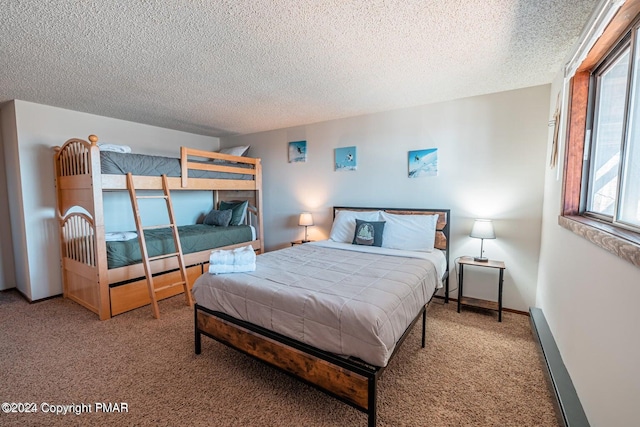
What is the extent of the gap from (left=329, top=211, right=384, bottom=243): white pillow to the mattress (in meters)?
0.87

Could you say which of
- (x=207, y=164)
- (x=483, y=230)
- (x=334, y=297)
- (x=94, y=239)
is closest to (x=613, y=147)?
(x=483, y=230)

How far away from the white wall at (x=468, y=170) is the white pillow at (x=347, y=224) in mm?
365

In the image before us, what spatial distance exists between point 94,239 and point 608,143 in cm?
432

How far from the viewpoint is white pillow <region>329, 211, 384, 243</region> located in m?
3.44

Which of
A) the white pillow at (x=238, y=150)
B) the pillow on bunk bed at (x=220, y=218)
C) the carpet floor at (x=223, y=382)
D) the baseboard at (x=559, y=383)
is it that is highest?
the white pillow at (x=238, y=150)

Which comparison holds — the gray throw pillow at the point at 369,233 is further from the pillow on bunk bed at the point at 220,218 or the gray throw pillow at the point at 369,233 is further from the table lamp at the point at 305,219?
the pillow on bunk bed at the point at 220,218

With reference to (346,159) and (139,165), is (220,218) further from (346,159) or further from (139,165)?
(346,159)

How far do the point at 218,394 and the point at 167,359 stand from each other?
66cm

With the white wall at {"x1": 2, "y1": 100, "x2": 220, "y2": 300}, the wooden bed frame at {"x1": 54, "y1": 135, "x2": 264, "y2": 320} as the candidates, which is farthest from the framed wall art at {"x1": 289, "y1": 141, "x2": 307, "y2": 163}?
the white wall at {"x1": 2, "y1": 100, "x2": 220, "y2": 300}

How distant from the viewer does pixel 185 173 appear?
11.4 ft

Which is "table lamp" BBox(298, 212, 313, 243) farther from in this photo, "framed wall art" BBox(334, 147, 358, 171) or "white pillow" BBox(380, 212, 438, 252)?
"white pillow" BBox(380, 212, 438, 252)

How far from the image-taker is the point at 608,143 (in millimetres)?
1704

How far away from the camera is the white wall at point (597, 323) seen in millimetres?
1007

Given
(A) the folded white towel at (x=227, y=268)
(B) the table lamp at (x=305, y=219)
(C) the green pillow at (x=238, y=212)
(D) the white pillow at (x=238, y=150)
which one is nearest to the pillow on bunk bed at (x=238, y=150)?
(D) the white pillow at (x=238, y=150)
